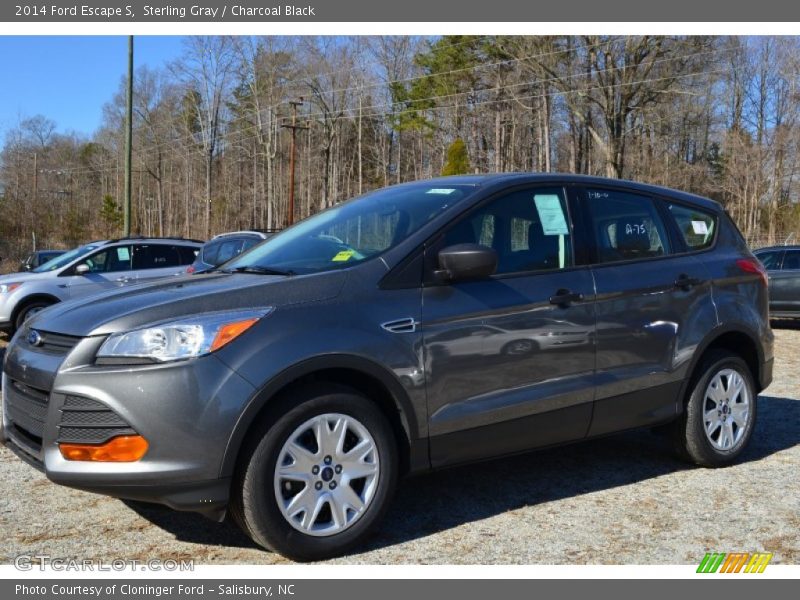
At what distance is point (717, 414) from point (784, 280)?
37.5 ft

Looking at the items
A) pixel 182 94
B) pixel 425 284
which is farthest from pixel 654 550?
pixel 182 94

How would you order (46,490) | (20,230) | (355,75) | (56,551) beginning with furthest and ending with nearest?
(355,75)
(20,230)
(46,490)
(56,551)

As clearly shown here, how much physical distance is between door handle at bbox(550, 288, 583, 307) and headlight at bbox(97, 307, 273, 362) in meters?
1.81

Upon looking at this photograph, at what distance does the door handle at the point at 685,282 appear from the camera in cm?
526

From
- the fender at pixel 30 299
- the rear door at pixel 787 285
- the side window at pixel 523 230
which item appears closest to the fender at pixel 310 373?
the side window at pixel 523 230

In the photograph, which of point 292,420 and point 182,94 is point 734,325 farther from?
point 182,94

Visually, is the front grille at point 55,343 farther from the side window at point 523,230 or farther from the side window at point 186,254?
the side window at point 186,254

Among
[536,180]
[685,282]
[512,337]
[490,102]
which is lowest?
[512,337]

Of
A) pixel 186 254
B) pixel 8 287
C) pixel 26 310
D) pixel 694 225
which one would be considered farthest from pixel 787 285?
pixel 8 287

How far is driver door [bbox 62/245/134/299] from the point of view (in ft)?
43.3

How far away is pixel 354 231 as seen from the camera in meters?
4.60

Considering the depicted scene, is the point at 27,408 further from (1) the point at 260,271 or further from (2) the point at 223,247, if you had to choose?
(2) the point at 223,247

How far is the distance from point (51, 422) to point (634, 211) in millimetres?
3680

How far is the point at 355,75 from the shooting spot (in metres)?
60.4
